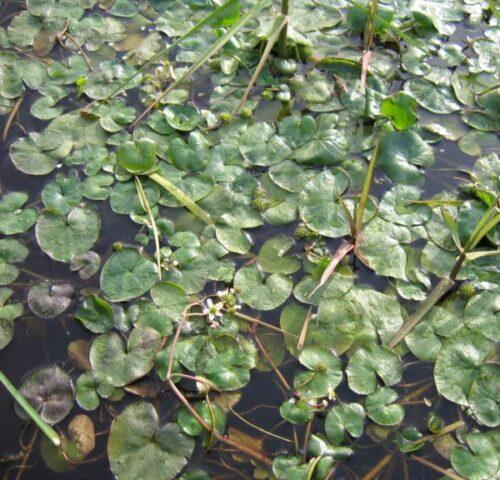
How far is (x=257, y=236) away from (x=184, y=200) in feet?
1.26

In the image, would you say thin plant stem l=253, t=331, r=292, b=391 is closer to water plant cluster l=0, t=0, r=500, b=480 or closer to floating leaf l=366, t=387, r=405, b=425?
water plant cluster l=0, t=0, r=500, b=480

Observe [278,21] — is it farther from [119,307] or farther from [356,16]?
[119,307]

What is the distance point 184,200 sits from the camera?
103 inches

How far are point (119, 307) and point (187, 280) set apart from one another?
0.31 metres

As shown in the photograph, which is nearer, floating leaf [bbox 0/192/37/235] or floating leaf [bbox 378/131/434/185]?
floating leaf [bbox 0/192/37/235]

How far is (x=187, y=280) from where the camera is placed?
2.44 m

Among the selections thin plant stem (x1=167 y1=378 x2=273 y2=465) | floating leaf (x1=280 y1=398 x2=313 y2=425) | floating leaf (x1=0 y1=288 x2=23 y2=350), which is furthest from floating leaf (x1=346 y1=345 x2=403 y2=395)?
floating leaf (x1=0 y1=288 x2=23 y2=350)

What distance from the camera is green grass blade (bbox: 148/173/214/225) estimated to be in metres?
2.60

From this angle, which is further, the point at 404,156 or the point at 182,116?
the point at 182,116

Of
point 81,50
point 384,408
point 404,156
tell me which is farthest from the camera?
point 81,50

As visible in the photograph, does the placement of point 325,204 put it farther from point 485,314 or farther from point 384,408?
point 384,408

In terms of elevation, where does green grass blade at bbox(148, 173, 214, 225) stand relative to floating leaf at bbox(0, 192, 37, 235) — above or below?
above

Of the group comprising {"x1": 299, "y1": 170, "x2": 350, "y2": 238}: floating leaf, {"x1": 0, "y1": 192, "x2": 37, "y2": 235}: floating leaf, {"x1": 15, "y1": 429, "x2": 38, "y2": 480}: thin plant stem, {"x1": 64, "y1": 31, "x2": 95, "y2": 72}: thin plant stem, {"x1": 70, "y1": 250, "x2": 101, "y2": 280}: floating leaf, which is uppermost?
{"x1": 64, "y1": 31, "x2": 95, "y2": 72}: thin plant stem

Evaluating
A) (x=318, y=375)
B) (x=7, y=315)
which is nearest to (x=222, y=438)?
(x=318, y=375)
